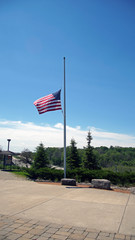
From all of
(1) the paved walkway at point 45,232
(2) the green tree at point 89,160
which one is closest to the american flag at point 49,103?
(1) the paved walkway at point 45,232

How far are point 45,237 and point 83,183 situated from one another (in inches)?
338

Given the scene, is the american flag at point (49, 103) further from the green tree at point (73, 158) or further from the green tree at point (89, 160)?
the green tree at point (73, 158)

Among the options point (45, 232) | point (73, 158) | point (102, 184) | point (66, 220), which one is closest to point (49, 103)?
point (102, 184)

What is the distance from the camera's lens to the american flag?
12250 millimetres

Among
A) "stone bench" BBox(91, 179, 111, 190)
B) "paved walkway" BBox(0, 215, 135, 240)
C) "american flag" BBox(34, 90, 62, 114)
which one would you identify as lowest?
"stone bench" BBox(91, 179, 111, 190)

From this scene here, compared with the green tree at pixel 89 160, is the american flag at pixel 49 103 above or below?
above

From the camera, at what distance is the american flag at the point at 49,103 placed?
1225 centimetres

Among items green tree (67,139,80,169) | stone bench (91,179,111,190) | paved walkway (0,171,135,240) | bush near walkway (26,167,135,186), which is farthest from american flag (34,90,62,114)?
green tree (67,139,80,169)

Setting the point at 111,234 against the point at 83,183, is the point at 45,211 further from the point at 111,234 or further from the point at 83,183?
the point at 83,183

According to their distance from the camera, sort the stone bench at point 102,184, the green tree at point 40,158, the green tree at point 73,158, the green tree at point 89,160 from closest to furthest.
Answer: the stone bench at point 102,184, the green tree at point 40,158, the green tree at point 89,160, the green tree at point 73,158

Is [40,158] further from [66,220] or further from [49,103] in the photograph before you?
[66,220]

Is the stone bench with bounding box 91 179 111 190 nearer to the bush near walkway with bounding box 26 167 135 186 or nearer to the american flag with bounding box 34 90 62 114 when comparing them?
the bush near walkway with bounding box 26 167 135 186

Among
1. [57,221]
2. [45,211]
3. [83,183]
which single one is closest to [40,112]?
[83,183]

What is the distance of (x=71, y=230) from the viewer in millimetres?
4055
